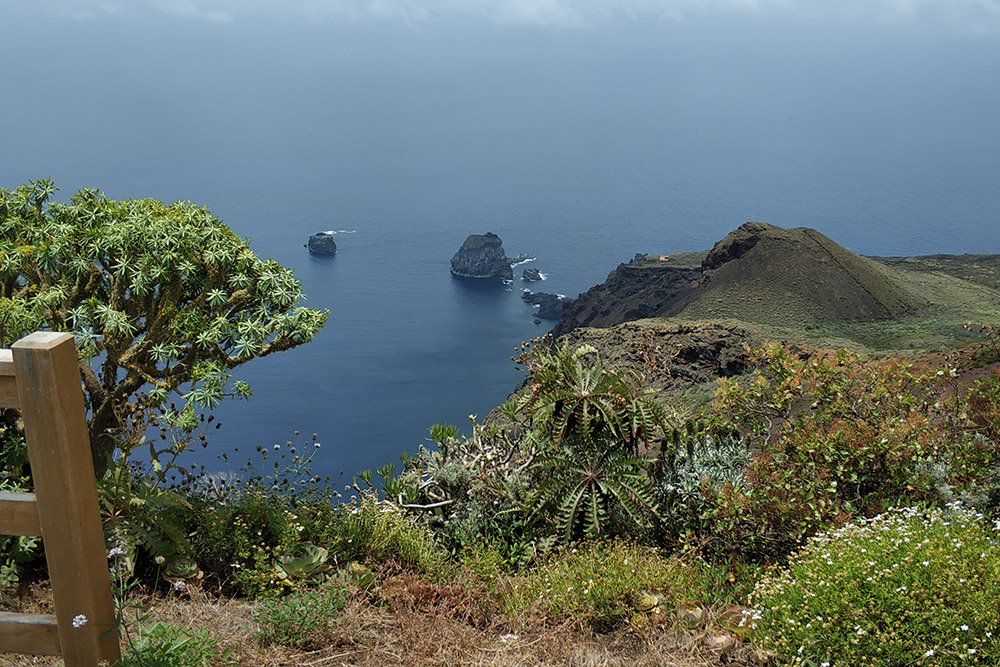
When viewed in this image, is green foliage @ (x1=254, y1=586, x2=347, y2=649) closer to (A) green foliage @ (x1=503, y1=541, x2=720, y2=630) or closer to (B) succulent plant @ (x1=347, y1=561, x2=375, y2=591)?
(B) succulent plant @ (x1=347, y1=561, x2=375, y2=591)

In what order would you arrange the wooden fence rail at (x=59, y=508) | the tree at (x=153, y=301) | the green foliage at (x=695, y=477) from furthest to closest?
the green foliage at (x=695, y=477) < the tree at (x=153, y=301) < the wooden fence rail at (x=59, y=508)

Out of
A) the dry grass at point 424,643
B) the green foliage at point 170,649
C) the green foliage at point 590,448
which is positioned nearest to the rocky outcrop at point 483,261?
the green foliage at point 590,448

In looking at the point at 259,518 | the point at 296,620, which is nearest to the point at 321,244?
the point at 259,518

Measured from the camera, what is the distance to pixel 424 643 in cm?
363

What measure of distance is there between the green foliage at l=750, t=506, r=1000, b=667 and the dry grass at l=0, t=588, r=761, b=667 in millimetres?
341

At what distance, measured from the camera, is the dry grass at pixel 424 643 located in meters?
3.46

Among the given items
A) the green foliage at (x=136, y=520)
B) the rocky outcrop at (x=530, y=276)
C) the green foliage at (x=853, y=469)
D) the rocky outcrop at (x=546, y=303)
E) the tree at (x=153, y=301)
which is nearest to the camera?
the green foliage at (x=136, y=520)

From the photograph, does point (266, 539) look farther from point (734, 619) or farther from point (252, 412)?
point (252, 412)

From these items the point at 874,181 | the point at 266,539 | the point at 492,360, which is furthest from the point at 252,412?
the point at 874,181

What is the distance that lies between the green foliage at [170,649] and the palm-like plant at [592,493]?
2.01 m

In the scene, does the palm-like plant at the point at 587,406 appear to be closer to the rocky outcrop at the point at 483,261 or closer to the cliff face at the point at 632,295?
the cliff face at the point at 632,295

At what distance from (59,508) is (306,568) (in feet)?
6.54

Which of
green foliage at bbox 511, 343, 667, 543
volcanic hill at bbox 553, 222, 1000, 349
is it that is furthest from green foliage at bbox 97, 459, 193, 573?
volcanic hill at bbox 553, 222, 1000, 349

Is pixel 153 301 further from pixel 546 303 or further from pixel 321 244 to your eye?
pixel 321 244
